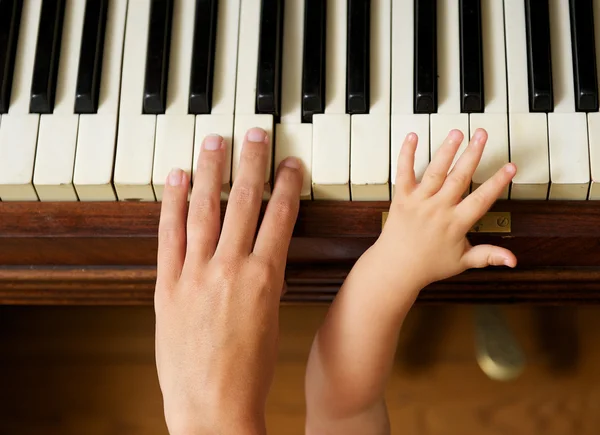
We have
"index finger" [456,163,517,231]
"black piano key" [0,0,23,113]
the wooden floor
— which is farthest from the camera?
the wooden floor

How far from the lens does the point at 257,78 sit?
0.82m

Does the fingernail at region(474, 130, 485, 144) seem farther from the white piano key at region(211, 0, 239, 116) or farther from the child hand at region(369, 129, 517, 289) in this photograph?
the white piano key at region(211, 0, 239, 116)

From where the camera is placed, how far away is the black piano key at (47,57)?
826 mm

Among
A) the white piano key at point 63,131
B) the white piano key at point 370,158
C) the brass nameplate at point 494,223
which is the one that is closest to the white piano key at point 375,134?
the white piano key at point 370,158

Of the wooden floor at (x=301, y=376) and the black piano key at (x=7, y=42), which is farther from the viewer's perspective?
the wooden floor at (x=301, y=376)

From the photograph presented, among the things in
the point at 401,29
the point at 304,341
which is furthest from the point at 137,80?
the point at 304,341

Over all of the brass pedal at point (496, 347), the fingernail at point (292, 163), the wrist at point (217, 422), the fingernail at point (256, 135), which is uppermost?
the fingernail at point (256, 135)

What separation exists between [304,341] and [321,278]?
193 mm

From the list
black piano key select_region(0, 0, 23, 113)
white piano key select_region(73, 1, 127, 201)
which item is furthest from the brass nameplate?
black piano key select_region(0, 0, 23, 113)

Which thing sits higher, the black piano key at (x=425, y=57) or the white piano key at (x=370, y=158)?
the black piano key at (x=425, y=57)

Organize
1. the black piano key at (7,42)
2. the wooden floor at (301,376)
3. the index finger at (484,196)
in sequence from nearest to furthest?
the index finger at (484,196)
the black piano key at (7,42)
the wooden floor at (301,376)

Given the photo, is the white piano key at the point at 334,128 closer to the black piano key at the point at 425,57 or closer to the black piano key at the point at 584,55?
the black piano key at the point at 425,57

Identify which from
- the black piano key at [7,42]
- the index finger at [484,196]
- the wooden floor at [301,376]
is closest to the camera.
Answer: the index finger at [484,196]

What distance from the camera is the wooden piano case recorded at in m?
0.79
